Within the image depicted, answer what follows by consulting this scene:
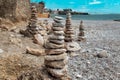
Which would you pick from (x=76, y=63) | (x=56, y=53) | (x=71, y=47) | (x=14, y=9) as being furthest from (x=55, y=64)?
(x=14, y=9)

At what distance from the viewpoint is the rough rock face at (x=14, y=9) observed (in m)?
14.7

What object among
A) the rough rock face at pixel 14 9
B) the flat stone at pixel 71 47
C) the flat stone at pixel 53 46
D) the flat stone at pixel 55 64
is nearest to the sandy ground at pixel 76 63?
the flat stone at pixel 71 47

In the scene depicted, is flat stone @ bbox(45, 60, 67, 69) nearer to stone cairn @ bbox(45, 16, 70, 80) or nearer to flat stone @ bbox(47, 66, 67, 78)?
stone cairn @ bbox(45, 16, 70, 80)

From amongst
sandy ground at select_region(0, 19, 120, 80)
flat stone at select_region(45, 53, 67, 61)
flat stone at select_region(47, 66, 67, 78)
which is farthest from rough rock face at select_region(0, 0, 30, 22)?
flat stone at select_region(47, 66, 67, 78)

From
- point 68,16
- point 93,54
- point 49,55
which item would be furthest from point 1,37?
point 49,55

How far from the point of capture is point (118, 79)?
343 inches

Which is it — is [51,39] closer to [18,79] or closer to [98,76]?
[18,79]

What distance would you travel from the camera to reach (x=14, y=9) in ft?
51.2

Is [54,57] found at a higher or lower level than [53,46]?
lower

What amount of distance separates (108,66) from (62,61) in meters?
3.30

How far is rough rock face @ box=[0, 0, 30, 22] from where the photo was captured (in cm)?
1472

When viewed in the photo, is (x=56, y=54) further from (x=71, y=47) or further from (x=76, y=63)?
(x=71, y=47)

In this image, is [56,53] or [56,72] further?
[56,53]

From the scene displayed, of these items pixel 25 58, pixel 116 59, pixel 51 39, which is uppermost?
pixel 51 39
